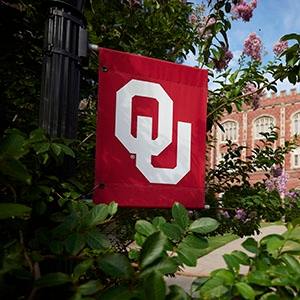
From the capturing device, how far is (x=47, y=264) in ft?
3.11

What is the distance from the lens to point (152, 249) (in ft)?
1.70

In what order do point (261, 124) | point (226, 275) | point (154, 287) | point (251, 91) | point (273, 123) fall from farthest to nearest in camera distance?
1. point (261, 124)
2. point (273, 123)
3. point (251, 91)
4. point (226, 275)
5. point (154, 287)

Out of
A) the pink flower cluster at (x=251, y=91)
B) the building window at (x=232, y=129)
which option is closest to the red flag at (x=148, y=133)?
the pink flower cluster at (x=251, y=91)

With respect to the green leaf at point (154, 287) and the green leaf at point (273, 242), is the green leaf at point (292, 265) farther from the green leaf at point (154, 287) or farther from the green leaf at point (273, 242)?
the green leaf at point (154, 287)

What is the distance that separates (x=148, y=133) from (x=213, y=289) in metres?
0.77

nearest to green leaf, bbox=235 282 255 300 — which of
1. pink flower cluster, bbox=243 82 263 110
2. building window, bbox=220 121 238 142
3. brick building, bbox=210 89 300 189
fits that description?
pink flower cluster, bbox=243 82 263 110

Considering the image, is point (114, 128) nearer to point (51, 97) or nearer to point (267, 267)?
point (51, 97)

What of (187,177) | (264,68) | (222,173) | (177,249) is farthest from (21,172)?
(222,173)

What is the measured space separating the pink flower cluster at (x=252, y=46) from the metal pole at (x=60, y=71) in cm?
224

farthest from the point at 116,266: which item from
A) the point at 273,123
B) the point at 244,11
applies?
the point at 273,123

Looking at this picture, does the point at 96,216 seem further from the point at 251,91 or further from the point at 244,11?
the point at 244,11

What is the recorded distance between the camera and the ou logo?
122 cm

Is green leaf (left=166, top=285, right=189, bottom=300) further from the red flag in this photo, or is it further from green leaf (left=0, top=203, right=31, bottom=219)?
the red flag

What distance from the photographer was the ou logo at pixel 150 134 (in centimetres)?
122
